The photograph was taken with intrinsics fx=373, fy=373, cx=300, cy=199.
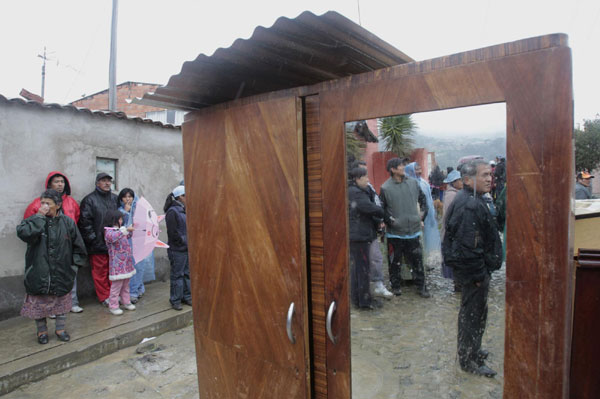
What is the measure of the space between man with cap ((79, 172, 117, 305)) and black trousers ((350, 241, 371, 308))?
4.80 meters

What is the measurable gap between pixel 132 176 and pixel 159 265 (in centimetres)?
167

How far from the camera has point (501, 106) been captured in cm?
116

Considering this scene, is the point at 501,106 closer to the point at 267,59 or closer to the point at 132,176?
the point at 267,59

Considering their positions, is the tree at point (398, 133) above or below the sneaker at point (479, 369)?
above

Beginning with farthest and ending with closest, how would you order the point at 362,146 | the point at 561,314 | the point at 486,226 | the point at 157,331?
the point at 157,331, the point at 362,146, the point at 486,226, the point at 561,314

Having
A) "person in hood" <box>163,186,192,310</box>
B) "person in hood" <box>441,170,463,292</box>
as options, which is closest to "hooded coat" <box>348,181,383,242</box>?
"person in hood" <box>441,170,463,292</box>

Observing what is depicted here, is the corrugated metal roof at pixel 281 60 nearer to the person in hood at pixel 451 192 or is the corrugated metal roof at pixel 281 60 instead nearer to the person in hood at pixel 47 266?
the person in hood at pixel 451 192

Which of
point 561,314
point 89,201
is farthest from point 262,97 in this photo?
point 89,201

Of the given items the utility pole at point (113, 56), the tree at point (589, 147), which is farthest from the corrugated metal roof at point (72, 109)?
the tree at point (589, 147)

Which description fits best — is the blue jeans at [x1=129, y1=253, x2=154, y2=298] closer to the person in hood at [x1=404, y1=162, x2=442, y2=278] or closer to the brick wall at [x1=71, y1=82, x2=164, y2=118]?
the person in hood at [x1=404, y1=162, x2=442, y2=278]

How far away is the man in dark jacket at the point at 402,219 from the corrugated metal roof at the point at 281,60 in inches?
19.2

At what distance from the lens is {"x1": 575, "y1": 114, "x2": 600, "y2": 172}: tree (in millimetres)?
20750

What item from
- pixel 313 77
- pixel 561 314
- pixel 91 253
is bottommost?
pixel 91 253

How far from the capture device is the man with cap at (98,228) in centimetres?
527
